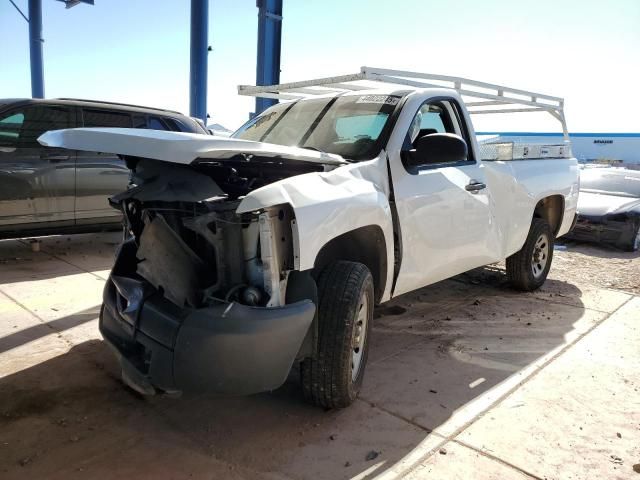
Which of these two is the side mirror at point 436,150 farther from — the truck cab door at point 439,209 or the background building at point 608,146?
the background building at point 608,146

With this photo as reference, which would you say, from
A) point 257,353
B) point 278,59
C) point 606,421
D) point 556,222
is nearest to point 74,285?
point 257,353

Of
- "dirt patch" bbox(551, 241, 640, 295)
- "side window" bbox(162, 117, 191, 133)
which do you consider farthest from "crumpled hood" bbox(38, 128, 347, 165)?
"dirt patch" bbox(551, 241, 640, 295)

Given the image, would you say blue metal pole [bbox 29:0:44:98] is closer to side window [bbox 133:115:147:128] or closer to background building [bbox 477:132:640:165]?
side window [bbox 133:115:147:128]

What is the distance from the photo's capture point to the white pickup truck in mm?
2422

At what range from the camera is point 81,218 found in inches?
261

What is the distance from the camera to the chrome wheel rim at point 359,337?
10.4 ft

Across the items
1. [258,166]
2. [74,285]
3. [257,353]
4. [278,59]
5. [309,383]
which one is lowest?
[74,285]

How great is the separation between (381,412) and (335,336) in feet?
2.10

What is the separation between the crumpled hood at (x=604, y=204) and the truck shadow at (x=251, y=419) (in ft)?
18.0

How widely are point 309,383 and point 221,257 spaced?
0.92 metres

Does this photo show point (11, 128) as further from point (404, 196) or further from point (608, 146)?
point (608, 146)

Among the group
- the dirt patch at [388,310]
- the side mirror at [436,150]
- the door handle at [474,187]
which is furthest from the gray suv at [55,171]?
the door handle at [474,187]

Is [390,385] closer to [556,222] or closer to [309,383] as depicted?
[309,383]

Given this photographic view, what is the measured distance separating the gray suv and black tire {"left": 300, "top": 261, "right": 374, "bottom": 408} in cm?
420
